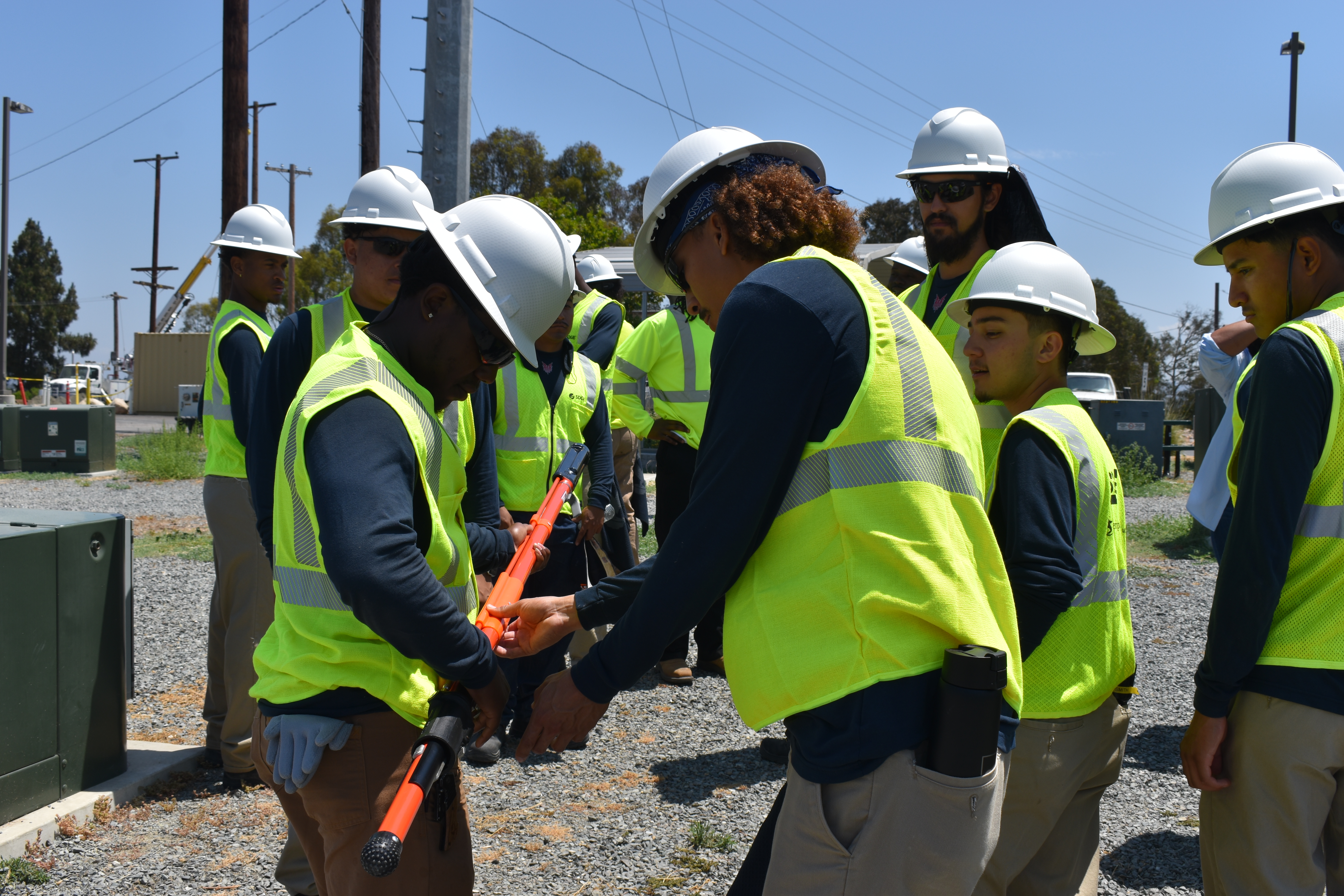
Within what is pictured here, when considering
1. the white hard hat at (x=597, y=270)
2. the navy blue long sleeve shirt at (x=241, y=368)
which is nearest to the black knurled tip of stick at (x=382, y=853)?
the navy blue long sleeve shirt at (x=241, y=368)

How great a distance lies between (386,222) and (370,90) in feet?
40.5

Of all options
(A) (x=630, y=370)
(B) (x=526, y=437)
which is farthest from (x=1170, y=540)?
(B) (x=526, y=437)

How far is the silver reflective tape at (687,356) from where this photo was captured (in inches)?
224

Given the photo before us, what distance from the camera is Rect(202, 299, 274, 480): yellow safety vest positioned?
434cm

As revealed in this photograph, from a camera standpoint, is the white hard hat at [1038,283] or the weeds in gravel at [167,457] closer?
the white hard hat at [1038,283]

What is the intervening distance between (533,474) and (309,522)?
3.00 m

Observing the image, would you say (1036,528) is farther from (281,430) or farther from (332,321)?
(332,321)

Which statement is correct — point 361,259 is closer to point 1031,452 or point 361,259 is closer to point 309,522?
point 309,522

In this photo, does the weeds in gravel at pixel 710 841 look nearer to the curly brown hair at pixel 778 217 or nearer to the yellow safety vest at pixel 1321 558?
the yellow safety vest at pixel 1321 558

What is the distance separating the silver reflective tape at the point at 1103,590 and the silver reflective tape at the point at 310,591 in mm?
1598

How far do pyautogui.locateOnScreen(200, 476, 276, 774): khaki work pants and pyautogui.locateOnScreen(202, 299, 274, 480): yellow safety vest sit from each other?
0.05 metres

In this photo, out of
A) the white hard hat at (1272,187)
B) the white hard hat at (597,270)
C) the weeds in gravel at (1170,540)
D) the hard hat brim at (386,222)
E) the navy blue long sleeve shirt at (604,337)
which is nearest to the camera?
the white hard hat at (1272,187)

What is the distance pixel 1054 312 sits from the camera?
104 inches

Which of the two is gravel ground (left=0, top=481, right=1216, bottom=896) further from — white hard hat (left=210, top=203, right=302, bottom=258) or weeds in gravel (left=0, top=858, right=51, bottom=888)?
white hard hat (left=210, top=203, right=302, bottom=258)
